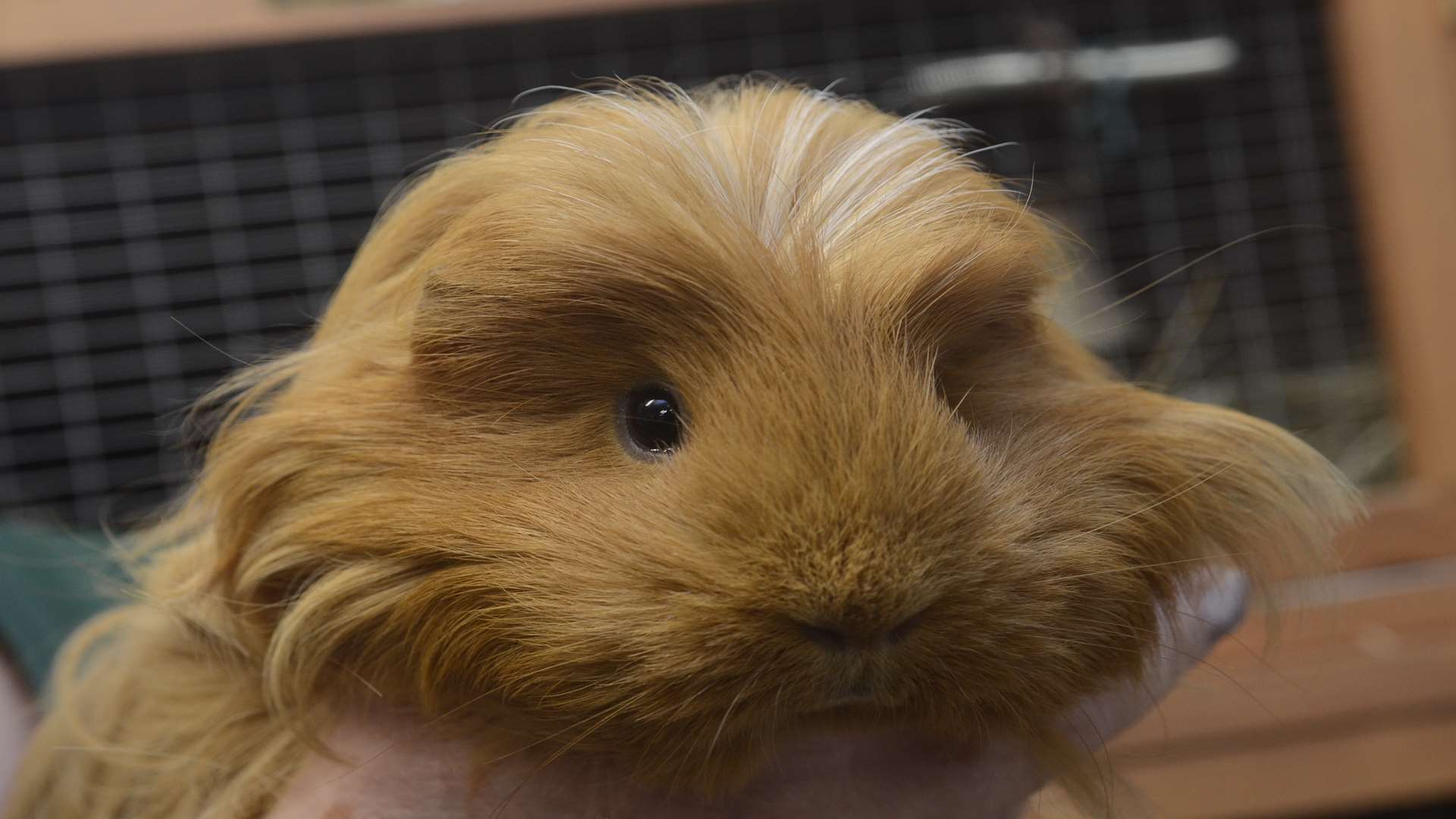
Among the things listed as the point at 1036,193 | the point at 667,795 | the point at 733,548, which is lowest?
the point at 667,795

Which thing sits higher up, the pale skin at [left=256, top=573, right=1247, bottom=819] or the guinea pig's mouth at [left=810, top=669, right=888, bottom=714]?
the guinea pig's mouth at [left=810, top=669, right=888, bottom=714]

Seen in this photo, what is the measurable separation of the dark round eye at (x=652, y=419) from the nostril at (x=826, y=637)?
0.32 feet

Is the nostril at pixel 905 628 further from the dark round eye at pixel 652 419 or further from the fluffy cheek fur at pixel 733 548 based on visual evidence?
the dark round eye at pixel 652 419

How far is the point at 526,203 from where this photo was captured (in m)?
0.49

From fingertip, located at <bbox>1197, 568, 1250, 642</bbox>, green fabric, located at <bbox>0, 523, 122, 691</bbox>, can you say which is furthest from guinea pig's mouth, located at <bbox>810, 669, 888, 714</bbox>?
green fabric, located at <bbox>0, 523, 122, 691</bbox>

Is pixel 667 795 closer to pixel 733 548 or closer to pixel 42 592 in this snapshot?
pixel 733 548

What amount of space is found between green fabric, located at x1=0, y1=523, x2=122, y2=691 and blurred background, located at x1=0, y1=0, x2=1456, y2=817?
28 cm

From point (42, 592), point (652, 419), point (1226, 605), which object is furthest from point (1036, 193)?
point (42, 592)

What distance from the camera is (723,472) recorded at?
43 cm

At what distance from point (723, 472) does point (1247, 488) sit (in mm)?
269

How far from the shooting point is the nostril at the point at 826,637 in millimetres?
411

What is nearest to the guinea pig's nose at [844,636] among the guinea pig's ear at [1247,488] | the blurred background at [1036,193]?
the guinea pig's ear at [1247,488]

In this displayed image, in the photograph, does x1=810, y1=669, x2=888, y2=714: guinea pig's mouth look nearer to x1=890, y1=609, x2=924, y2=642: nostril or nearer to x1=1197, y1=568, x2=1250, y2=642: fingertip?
x1=890, y1=609, x2=924, y2=642: nostril

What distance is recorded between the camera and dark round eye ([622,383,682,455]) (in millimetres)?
466
